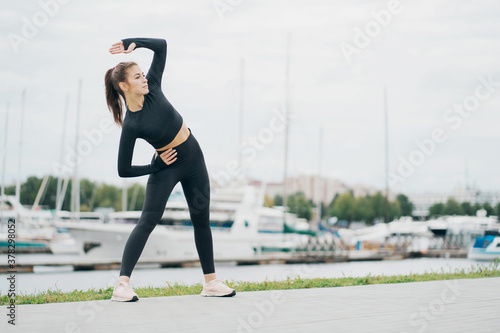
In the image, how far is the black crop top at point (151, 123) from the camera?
4.95 meters

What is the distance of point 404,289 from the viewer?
595 cm

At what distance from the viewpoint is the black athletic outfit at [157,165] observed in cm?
496

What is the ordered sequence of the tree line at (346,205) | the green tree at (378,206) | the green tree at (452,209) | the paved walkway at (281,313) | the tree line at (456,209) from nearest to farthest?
the paved walkway at (281,313)
the green tree at (378,206)
the tree line at (346,205)
the tree line at (456,209)
the green tree at (452,209)

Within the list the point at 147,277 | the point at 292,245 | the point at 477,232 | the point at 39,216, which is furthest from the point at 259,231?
the point at 39,216

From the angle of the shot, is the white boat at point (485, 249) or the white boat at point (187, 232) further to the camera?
the white boat at point (485, 249)

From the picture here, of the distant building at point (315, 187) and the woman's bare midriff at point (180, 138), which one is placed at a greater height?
the distant building at point (315, 187)

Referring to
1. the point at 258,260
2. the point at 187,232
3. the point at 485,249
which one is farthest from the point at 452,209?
the point at 187,232

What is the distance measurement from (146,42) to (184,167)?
1.08 m

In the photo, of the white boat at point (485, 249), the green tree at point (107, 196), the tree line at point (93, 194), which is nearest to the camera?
the white boat at point (485, 249)

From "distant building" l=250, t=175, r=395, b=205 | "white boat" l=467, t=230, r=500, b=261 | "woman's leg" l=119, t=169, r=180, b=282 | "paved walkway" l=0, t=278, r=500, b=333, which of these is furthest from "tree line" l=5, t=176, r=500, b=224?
"paved walkway" l=0, t=278, r=500, b=333

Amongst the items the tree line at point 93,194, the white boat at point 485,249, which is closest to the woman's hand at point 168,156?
the white boat at point 485,249

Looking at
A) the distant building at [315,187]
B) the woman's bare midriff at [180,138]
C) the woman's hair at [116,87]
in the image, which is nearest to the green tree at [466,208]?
the distant building at [315,187]

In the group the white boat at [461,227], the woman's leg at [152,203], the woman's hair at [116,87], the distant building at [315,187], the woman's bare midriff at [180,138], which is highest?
the distant building at [315,187]

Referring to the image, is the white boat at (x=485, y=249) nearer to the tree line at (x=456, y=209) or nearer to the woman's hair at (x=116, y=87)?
the woman's hair at (x=116, y=87)
